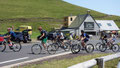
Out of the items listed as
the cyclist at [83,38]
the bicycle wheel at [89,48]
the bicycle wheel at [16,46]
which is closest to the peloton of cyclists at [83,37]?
the cyclist at [83,38]

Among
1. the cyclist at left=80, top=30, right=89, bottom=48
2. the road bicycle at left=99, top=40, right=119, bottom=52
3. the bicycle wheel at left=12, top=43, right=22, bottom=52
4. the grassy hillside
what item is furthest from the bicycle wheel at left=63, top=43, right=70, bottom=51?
the grassy hillside

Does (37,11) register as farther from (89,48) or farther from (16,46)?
(89,48)

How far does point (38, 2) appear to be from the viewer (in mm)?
133000

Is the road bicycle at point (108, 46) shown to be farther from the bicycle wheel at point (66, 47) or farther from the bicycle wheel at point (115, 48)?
the bicycle wheel at point (66, 47)

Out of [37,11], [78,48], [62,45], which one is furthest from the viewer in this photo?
[37,11]

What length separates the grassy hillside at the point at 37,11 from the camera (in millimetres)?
80863

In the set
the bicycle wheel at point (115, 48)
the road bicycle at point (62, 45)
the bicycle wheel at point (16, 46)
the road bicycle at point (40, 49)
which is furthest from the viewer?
the bicycle wheel at point (115, 48)

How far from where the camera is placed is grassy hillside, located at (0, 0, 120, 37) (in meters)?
80.9

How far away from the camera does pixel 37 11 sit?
355 feet

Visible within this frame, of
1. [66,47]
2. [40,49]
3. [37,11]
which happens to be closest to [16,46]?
[40,49]

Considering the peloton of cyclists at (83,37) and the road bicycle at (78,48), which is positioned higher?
the peloton of cyclists at (83,37)

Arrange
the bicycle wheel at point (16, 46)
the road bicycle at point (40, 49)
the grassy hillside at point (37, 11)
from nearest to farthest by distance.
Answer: the road bicycle at point (40, 49), the bicycle wheel at point (16, 46), the grassy hillside at point (37, 11)

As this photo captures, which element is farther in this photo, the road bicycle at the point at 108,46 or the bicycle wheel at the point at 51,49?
the road bicycle at the point at 108,46

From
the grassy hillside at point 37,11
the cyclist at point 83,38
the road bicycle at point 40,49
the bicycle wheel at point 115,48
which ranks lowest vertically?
the bicycle wheel at point 115,48
